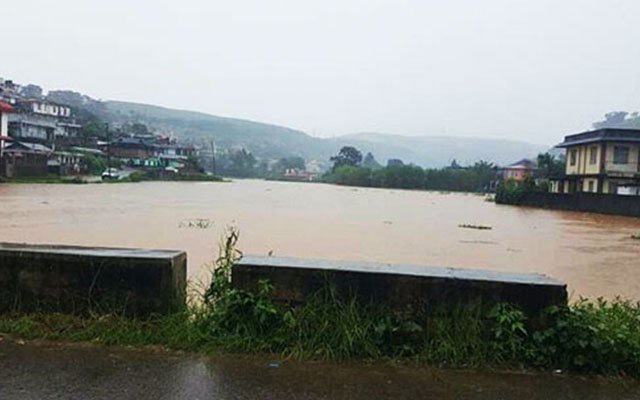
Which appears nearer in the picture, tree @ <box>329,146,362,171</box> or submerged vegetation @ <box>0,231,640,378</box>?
submerged vegetation @ <box>0,231,640,378</box>

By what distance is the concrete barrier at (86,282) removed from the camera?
3.52 meters

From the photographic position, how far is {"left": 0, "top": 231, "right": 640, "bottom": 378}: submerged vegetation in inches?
124

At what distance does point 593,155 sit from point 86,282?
38.3 m

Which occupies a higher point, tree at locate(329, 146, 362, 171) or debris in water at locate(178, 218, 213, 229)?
tree at locate(329, 146, 362, 171)

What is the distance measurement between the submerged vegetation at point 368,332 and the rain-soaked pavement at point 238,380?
0.41 ft

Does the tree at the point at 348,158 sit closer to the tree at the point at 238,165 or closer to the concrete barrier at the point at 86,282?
the tree at the point at 238,165

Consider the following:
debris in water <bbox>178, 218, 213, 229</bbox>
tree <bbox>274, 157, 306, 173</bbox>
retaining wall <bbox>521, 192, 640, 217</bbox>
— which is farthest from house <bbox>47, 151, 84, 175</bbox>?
tree <bbox>274, 157, 306, 173</bbox>

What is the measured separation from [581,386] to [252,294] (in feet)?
6.02

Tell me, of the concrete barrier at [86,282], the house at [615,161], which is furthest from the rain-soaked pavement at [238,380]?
the house at [615,161]

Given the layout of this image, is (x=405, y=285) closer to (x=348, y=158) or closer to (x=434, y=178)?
(x=434, y=178)

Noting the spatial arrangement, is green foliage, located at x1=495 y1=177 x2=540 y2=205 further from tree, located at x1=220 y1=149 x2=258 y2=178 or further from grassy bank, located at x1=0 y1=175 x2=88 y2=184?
tree, located at x1=220 y1=149 x2=258 y2=178

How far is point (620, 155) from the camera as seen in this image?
Answer: 3525cm

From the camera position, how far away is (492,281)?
3.31m

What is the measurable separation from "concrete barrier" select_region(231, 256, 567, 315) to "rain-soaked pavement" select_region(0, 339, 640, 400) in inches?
16.5
